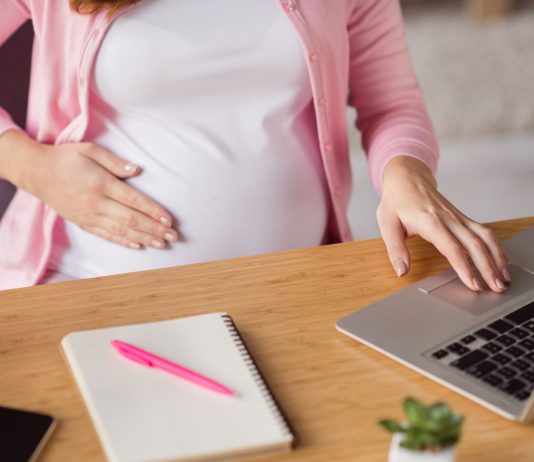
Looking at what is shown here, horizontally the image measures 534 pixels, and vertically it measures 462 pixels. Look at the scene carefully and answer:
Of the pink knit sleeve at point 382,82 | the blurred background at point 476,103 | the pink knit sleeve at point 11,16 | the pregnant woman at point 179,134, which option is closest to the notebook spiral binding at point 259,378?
the pregnant woman at point 179,134

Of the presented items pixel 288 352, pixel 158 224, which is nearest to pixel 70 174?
pixel 158 224

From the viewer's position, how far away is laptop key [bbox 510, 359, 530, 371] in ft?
2.56

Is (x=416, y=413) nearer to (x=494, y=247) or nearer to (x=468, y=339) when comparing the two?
(x=468, y=339)

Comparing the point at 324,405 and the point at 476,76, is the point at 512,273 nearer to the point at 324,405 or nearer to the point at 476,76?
the point at 324,405

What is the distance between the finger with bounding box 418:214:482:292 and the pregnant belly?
27 centimetres

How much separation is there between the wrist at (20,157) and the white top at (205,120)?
0.25 ft

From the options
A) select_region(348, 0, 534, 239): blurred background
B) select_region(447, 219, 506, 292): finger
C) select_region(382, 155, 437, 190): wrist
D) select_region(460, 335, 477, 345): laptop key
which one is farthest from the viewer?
select_region(348, 0, 534, 239): blurred background

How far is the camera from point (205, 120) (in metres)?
1.19

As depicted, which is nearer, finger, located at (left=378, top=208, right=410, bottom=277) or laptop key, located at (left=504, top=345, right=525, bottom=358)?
laptop key, located at (left=504, top=345, right=525, bottom=358)

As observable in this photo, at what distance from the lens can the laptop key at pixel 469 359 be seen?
79cm

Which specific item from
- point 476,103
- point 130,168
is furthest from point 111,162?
point 476,103

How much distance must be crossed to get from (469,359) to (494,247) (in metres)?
0.20

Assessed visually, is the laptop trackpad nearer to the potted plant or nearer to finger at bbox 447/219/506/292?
finger at bbox 447/219/506/292

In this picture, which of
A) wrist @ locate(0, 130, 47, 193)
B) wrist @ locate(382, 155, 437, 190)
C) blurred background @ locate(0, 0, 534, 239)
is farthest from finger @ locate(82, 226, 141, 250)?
blurred background @ locate(0, 0, 534, 239)
